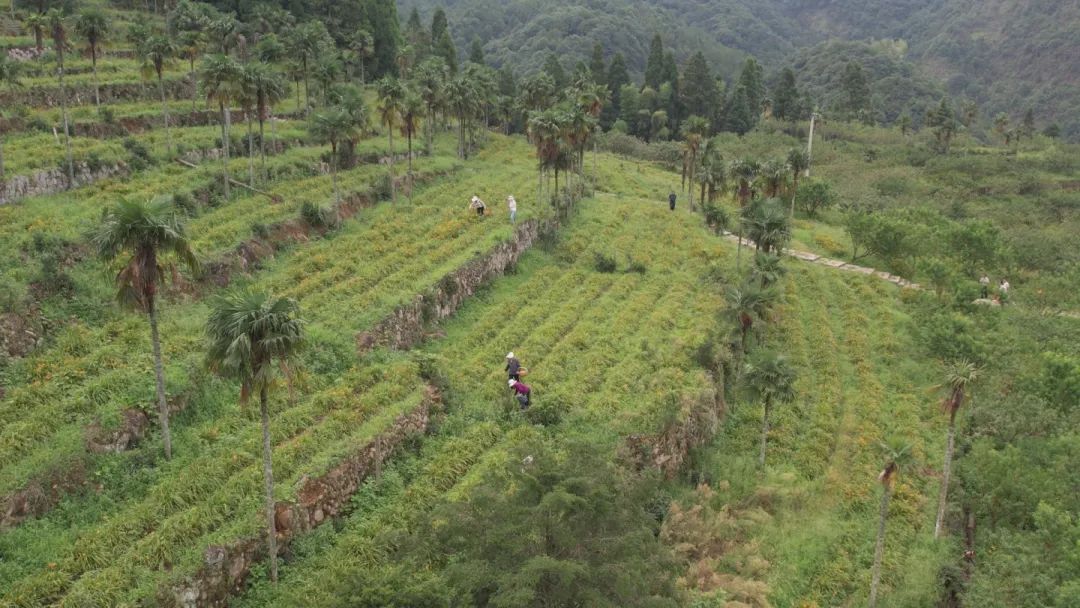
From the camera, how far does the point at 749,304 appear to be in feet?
137

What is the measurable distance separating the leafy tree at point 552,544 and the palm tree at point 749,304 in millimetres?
20792

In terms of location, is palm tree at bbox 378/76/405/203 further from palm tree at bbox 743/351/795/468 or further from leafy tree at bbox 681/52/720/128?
leafy tree at bbox 681/52/720/128

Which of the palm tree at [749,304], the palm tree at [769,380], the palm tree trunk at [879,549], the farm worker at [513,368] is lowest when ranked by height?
the palm tree trunk at [879,549]

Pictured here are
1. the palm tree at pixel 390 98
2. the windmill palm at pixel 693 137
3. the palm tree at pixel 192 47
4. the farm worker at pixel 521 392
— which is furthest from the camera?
the windmill palm at pixel 693 137

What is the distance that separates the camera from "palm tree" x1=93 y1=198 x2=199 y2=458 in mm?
22734

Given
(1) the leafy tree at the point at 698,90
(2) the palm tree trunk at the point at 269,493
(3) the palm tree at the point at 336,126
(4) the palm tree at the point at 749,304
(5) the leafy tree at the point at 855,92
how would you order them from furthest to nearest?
1. (5) the leafy tree at the point at 855,92
2. (1) the leafy tree at the point at 698,90
3. (3) the palm tree at the point at 336,126
4. (4) the palm tree at the point at 749,304
5. (2) the palm tree trunk at the point at 269,493

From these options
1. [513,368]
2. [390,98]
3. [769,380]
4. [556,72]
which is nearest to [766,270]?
[769,380]

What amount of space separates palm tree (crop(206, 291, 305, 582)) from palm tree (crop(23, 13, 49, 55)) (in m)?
53.8

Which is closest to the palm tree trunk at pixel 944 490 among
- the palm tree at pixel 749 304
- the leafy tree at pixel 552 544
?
the palm tree at pixel 749 304

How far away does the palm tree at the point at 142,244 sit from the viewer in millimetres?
22734

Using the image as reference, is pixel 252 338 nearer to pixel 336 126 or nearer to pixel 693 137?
pixel 336 126

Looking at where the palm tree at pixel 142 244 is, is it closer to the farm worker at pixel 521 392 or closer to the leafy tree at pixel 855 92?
the farm worker at pixel 521 392

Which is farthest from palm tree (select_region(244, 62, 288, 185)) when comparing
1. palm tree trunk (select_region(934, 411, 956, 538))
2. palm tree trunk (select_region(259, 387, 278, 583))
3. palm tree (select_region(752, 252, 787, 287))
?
palm tree trunk (select_region(934, 411, 956, 538))

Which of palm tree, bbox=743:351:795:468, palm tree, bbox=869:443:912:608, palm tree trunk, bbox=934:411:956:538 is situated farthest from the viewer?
palm tree, bbox=743:351:795:468
